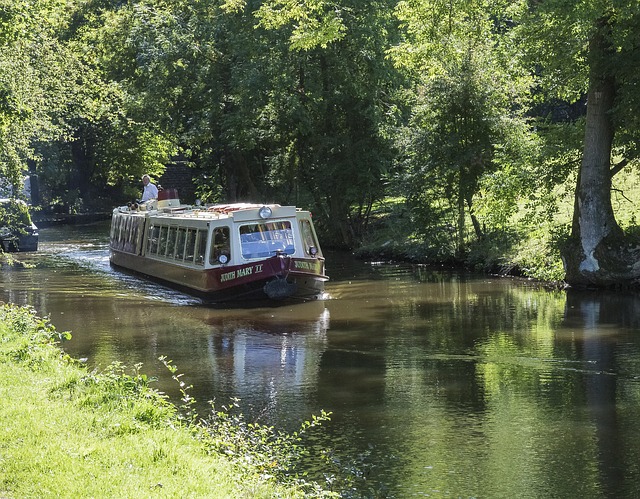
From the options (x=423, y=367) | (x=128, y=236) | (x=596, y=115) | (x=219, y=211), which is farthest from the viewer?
(x=128, y=236)

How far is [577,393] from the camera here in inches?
506

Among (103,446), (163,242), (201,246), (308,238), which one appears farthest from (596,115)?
(103,446)

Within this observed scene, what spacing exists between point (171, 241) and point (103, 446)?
61.7ft

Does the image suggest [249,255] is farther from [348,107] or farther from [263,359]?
[348,107]

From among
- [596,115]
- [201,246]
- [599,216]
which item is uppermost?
[596,115]

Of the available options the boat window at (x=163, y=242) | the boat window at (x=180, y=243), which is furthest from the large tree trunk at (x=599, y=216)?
the boat window at (x=163, y=242)

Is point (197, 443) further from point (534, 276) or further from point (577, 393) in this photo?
point (534, 276)

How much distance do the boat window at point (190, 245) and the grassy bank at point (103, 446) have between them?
13.0m

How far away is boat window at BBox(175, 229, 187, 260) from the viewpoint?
2552 centimetres

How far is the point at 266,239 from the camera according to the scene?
23406 mm

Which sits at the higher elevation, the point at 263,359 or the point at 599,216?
the point at 599,216

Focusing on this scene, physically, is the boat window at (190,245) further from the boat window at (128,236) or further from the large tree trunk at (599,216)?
the large tree trunk at (599,216)

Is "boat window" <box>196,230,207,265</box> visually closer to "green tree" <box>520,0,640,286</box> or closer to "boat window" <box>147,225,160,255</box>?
"boat window" <box>147,225,160,255</box>

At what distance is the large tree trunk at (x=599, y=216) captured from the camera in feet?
73.3
